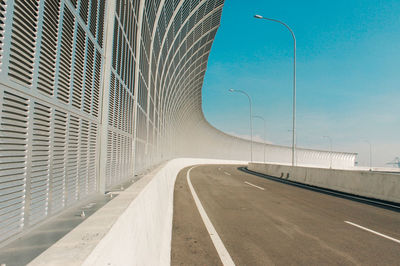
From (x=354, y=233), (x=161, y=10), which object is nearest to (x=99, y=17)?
(x=354, y=233)

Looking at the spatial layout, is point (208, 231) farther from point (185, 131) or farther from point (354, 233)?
point (185, 131)

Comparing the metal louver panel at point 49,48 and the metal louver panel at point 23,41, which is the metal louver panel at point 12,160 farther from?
the metal louver panel at point 49,48

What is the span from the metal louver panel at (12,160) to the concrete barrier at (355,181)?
1295 centimetres

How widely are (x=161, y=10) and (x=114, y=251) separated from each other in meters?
11.4

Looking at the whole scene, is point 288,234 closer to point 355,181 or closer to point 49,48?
point 49,48

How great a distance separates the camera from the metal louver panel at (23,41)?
2125 mm

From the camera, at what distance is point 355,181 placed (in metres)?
13.5

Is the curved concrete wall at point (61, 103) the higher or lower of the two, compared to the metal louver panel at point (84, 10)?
lower

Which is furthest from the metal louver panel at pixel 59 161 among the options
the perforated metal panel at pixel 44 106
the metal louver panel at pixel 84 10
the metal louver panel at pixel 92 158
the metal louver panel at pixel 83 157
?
the metal louver panel at pixel 84 10

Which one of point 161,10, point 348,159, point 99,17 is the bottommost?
point 348,159

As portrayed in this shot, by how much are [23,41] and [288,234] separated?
574 centimetres

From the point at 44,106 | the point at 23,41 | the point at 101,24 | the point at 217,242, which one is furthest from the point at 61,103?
the point at 217,242

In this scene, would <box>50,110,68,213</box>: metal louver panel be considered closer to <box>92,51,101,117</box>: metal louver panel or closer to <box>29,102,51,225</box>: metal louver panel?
<box>29,102,51,225</box>: metal louver panel

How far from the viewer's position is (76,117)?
3689mm
